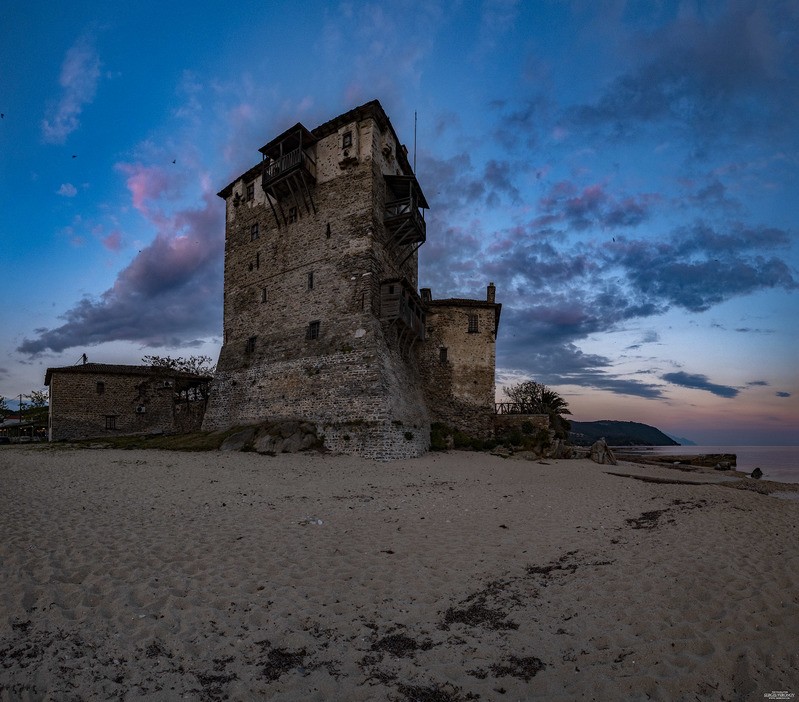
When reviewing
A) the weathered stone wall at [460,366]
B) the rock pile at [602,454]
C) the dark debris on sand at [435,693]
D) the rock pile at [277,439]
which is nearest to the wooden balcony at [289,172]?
the weathered stone wall at [460,366]

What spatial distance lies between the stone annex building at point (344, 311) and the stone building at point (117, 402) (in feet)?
46.4

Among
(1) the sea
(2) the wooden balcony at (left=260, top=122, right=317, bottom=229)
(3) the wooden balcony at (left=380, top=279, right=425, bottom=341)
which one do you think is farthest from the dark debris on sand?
(1) the sea

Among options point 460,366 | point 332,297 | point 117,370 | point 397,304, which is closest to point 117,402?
point 117,370

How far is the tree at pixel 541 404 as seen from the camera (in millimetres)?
33931

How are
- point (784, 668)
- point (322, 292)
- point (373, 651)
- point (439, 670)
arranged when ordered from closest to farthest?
point (784, 668)
point (439, 670)
point (373, 651)
point (322, 292)

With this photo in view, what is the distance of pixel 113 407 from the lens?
39.8 meters

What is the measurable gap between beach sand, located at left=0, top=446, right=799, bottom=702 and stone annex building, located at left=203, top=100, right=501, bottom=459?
12.9 metres

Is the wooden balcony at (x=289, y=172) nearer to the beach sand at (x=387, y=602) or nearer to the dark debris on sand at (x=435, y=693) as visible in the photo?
the beach sand at (x=387, y=602)

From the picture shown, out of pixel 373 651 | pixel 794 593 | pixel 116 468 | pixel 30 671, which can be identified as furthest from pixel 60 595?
pixel 116 468

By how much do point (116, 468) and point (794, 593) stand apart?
2050 cm

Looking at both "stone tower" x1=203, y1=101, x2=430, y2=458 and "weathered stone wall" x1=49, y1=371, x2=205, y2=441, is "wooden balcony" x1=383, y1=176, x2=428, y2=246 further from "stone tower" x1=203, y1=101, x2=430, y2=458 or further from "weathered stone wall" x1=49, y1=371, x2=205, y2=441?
"weathered stone wall" x1=49, y1=371, x2=205, y2=441

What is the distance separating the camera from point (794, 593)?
524 cm

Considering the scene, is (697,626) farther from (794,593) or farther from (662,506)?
(662,506)

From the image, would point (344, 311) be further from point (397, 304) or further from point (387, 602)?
point (387, 602)
